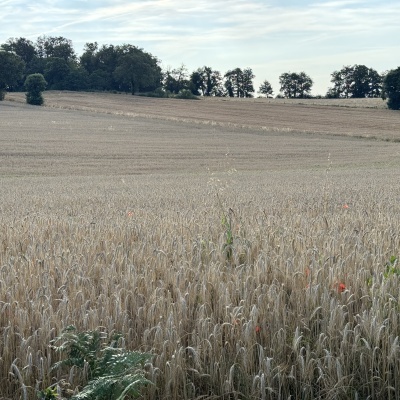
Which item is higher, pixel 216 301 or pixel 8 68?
pixel 8 68

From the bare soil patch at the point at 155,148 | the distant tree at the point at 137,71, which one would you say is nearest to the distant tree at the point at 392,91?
the bare soil patch at the point at 155,148

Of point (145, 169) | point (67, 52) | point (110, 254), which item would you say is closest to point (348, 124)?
point (145, 169)

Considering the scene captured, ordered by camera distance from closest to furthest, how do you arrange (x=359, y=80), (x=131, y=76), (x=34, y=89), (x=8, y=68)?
(x=34, y=89) → (x=8, y=68) → (x=131, y=76) → (x=359, y=80)

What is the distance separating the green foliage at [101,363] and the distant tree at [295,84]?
388ft

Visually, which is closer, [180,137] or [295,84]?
[180,137]

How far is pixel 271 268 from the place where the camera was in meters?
4.51

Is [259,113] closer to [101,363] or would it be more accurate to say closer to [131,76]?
[131,76]

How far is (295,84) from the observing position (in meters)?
120

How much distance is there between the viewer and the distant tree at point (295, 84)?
118250 millimetres

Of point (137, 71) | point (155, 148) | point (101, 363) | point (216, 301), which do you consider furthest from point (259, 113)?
point (101, 363)

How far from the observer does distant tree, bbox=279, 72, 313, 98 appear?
11825cm

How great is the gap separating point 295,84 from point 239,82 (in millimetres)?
13138

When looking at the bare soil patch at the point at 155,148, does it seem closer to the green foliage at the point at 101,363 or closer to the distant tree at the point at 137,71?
the green foliage at the point at 101,363

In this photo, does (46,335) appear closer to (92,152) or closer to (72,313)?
(72,313)
